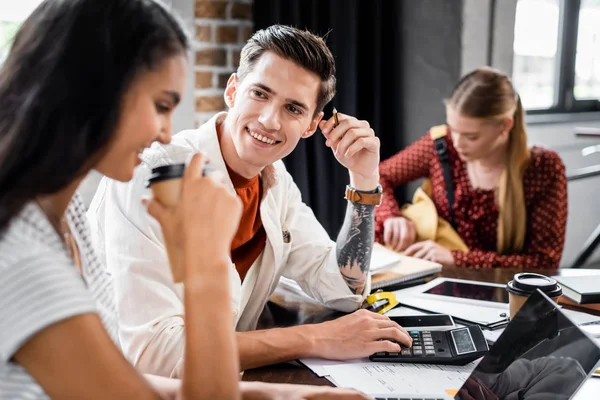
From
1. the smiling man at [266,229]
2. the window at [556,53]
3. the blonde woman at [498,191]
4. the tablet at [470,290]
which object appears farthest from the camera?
the window at [556,53]

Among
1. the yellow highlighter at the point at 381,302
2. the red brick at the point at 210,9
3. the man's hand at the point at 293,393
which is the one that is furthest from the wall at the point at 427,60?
the man's hand at the point at 293,393

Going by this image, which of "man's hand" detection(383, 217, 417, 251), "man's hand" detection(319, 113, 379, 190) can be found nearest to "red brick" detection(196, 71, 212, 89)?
"man's hand" detection(383, 217, 417, 251)

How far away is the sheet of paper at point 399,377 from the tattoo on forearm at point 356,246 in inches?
13.8

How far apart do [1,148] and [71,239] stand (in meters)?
0.22

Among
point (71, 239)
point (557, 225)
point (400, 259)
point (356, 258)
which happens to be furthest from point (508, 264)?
point (71, 239)

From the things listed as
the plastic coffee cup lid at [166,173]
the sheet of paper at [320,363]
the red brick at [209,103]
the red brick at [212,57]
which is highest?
the red brick at [212,57]

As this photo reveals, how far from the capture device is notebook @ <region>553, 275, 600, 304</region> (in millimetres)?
1345

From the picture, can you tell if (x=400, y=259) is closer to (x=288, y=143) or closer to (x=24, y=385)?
(x=288, y=143)

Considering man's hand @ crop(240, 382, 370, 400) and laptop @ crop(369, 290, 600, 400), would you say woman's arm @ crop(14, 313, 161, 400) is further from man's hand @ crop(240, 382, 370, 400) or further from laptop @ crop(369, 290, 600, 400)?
laptop @ crop(369, 290, 600, 400)

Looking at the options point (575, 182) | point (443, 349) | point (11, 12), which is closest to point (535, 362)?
point (443, 349)

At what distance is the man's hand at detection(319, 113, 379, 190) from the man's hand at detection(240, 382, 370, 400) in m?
0.71

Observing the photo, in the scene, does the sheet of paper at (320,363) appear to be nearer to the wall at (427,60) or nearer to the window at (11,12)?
the window at (11,12)

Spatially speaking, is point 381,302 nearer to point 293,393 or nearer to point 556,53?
point 293,393

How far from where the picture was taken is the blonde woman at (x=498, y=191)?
206 centimetres
